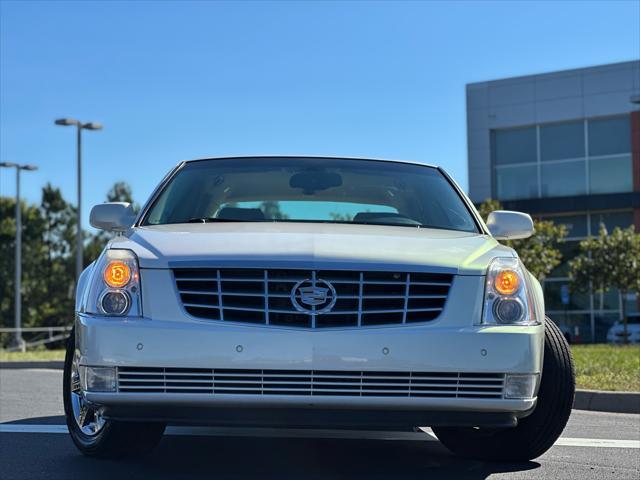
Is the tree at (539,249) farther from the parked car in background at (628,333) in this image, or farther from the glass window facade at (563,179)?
the glass window facade at (563,179)

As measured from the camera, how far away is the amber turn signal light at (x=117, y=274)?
4.18m

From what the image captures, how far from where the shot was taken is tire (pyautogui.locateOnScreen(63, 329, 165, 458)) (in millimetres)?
4828

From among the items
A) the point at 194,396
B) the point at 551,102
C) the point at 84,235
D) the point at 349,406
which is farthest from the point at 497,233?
the point at 84,235

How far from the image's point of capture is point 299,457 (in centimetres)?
512

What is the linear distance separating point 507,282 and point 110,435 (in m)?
2.09

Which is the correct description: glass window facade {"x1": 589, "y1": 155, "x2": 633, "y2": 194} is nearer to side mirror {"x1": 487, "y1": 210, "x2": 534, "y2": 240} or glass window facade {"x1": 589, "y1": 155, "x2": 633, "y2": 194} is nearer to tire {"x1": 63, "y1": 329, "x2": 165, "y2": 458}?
side mirror {"x1": 487, "y1": 210, "x2": 534, "y2": 240}

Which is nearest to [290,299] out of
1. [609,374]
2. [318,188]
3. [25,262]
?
[318,188]

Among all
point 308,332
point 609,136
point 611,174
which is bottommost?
point 308,332

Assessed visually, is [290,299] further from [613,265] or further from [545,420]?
[613,265]

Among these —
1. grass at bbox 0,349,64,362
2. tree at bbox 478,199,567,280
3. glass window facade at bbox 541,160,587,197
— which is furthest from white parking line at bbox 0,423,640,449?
glass window facade at bbox 541,160,587,197

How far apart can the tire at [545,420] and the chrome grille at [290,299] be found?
90 cm

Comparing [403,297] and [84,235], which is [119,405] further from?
[84,235]

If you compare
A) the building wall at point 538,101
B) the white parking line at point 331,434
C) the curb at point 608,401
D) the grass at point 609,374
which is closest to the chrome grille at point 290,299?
the white parking line at point 331,434

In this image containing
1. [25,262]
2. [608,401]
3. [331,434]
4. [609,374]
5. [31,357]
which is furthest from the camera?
[25,262]
